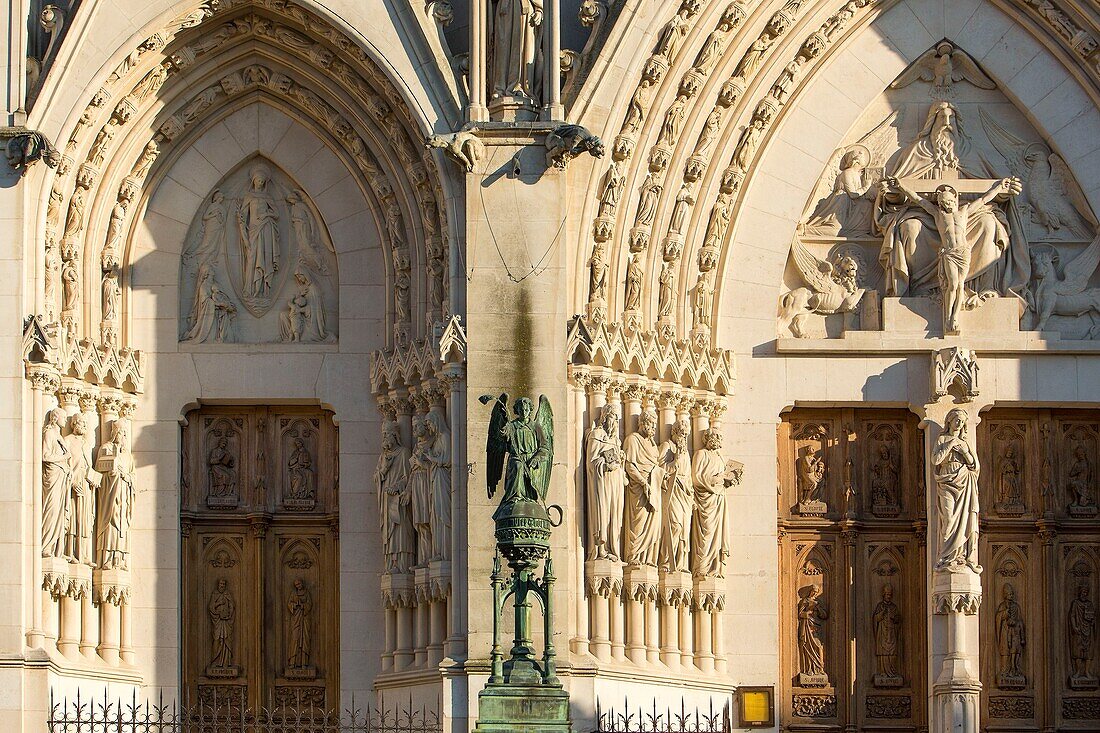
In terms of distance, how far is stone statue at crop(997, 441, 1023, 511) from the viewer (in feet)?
90.0

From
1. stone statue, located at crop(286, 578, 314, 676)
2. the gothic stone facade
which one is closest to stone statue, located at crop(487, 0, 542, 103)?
the gothic stone facade

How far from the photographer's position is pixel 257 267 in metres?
27.1

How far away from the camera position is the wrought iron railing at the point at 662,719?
2523 centimetres

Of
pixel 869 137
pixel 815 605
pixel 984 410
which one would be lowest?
pixel 815 605

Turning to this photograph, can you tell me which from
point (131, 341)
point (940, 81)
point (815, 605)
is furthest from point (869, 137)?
point (131, 341)

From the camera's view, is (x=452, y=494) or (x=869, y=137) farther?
(x=869, y=137)

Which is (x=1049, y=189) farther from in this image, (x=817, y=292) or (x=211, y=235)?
(x=211, y=235)

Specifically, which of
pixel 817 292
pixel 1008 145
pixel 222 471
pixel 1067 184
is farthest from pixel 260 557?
pixel 1067 184

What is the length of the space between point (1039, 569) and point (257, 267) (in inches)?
303

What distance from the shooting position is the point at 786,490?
2748cm

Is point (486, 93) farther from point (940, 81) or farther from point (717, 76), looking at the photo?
point (940, 81)

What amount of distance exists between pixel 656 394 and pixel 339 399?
2.90m

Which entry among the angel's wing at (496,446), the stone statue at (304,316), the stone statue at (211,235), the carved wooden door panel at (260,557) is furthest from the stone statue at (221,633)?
the angel's wing at (496,446)

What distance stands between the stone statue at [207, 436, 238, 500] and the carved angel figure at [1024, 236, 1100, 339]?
24.5ft
